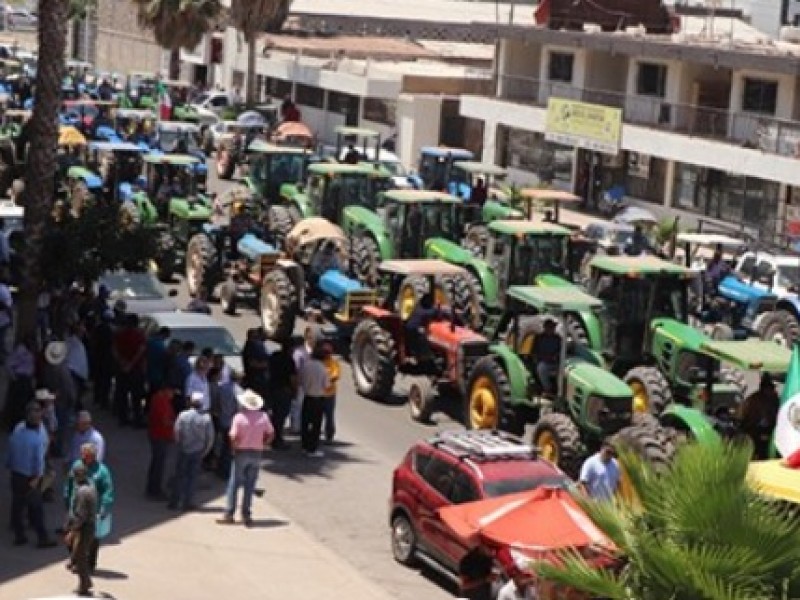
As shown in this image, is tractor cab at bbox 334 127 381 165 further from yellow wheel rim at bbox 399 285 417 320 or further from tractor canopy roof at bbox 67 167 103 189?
yellow wheel rim at bbox 399 285 417 320

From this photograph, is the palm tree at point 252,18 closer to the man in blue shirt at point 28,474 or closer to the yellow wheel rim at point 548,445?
the yellow wheel rim at point 548,445

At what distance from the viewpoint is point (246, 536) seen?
1756 centimetres

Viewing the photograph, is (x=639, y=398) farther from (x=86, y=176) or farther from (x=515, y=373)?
(x=86, y=176)

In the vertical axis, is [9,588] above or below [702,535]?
below

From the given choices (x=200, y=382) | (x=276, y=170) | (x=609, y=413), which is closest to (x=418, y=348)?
(x=609, y=413)

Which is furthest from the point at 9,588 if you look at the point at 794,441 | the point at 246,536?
the point at 794,441

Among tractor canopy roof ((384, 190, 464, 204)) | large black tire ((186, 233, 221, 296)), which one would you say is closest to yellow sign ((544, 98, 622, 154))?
tractor canopy roof ((384, 190, 464, 204))

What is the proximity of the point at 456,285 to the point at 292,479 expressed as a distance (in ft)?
20.7

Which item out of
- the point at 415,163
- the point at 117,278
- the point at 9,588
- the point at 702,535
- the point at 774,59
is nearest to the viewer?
the point at 702,535

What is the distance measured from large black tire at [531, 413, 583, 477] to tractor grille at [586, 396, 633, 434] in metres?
0.25

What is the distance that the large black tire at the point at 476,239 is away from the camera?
2873cm

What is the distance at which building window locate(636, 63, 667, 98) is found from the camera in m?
46.7

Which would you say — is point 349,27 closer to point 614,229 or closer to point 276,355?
point 614,229

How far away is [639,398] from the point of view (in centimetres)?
2073
